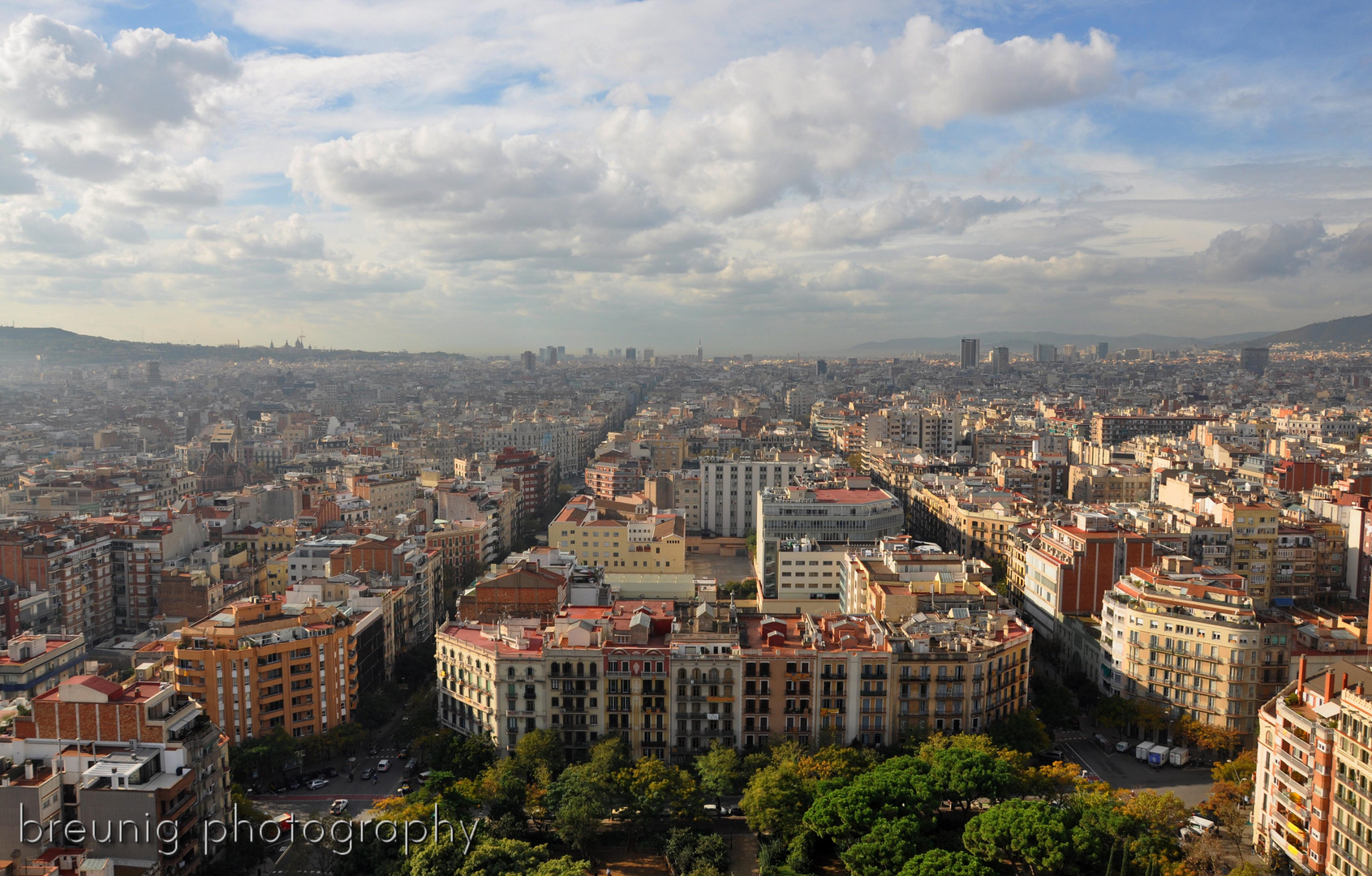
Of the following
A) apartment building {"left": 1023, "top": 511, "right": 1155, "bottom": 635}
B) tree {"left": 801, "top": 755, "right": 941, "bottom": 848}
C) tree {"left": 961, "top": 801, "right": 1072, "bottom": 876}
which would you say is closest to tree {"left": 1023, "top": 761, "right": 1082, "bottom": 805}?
tree {"left": 961, "top": 801, "right": 1072, "bottom": 876}

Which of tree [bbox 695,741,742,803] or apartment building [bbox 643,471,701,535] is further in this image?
apartment building [bbox 643,471,701,535]

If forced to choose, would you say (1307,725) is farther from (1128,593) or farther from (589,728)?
(589,728)

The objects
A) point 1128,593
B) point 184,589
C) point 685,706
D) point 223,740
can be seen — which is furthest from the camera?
point 184,589

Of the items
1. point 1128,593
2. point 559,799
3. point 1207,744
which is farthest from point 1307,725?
point 559,799

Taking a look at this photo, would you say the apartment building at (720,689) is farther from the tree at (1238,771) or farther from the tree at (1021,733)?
the tree at (1238,771)

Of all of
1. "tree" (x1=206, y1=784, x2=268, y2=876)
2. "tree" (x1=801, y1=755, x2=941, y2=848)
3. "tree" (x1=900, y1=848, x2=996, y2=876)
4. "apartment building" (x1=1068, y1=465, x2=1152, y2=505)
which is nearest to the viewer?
"tree" (x1=900, y1=848, x2=996, y2=876)

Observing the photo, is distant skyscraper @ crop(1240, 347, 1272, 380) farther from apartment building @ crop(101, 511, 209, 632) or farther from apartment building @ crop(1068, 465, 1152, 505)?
apartment building @ crop(101, 511, 209, 632)

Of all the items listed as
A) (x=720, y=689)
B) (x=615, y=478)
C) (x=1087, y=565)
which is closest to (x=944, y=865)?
(x=720, y=689)
